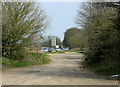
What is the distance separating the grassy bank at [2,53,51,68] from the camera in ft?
53.7

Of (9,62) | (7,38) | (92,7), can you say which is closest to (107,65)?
(9,62)

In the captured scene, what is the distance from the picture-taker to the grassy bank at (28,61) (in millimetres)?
16375

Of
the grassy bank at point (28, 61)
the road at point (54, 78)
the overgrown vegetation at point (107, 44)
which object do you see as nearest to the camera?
the road at point (54, 78)

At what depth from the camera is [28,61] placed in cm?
1925

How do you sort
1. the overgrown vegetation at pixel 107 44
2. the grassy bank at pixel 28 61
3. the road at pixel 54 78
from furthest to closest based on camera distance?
the grassy bank at pixel 28 61 < the overgrown vegetation at pixel 107 44 < the road at pixel 54 78

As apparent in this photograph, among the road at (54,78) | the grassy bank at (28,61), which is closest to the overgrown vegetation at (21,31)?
the grassy bank at (28,61)

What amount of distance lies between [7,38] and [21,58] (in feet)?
9.12

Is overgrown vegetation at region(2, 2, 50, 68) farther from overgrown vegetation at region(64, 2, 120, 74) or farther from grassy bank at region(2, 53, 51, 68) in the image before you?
overgrown vegetation at region(64, 2, 120, 74)

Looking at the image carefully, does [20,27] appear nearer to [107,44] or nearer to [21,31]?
[21,31]

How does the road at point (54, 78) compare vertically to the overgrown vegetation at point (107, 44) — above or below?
below

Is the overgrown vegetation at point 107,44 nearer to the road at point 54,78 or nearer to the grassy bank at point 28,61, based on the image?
the road at point 54,78

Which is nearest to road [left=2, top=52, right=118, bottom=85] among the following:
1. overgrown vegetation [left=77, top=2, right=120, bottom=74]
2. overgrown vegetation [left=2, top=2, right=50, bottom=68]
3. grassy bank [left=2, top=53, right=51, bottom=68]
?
overgrown vegetation [left=77, top=2, right=120, bottom=74]

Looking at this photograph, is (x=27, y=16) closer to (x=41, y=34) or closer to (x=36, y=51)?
(x=41, y=34)

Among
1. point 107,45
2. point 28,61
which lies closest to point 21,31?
point 28,61
